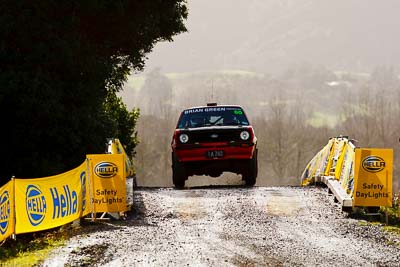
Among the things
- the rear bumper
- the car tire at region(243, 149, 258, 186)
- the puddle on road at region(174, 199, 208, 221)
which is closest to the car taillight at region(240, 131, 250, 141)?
the rear bumper

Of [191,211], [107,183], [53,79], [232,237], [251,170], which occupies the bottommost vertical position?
[232,237]

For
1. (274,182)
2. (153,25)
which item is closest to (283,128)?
(274,182)

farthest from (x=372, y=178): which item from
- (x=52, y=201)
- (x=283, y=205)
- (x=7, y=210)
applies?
(x=7, y=210)

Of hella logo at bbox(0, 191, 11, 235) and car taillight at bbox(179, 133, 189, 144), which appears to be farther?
car taillight at bbox(179, 133, 189, 144)

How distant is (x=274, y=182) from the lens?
96938mm

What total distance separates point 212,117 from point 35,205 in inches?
253

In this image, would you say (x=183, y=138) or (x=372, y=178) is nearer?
(x=372, y=178)

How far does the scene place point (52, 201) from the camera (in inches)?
500

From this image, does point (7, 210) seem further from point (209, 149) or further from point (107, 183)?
point (209, 149)

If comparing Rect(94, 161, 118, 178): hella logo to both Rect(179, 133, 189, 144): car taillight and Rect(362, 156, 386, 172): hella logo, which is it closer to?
Rect(179, 133, 189, 144): car taillight

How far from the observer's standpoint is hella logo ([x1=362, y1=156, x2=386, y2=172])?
12.8m

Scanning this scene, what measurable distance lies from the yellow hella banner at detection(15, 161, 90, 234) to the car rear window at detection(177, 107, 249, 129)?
16.7ft

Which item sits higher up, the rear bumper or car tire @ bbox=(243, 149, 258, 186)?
the rear bumper

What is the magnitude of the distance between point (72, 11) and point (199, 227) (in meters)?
8.47
